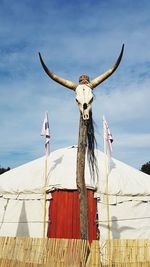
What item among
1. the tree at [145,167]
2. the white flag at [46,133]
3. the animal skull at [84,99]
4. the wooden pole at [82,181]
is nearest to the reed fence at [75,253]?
the wooden pole at [82,181]

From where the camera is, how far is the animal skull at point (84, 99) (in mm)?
4992

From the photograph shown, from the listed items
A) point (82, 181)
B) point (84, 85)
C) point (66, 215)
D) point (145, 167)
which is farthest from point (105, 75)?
point (145, 167)

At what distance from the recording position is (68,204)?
8.12 metres

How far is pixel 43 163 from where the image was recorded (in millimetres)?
9250

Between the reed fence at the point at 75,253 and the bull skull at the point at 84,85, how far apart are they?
1616 millimetres

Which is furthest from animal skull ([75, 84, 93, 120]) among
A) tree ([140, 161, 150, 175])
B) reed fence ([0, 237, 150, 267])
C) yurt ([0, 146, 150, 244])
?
tree ([140, 161, 150, 175])

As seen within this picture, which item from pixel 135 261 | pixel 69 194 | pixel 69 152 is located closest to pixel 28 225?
pixel 69 194

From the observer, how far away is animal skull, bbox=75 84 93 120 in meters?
4.99

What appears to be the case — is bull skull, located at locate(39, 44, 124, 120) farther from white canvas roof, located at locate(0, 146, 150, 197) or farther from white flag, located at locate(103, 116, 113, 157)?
white flag, located at locate(103, 116, 113, 157)

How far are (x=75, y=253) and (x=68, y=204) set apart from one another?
3086 mm

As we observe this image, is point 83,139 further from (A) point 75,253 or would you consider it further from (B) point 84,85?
(A) point 75,253

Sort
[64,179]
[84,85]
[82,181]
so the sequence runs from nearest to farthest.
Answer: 1. [82,181]
2. [84,85]
3. [64,179]

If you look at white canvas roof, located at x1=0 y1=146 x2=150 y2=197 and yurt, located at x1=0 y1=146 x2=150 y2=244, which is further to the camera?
white canvas roof, located at x1=0 y1=146 x2=150 y2=197

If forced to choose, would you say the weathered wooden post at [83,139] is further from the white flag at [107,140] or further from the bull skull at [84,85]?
the white flag at [107,140]
